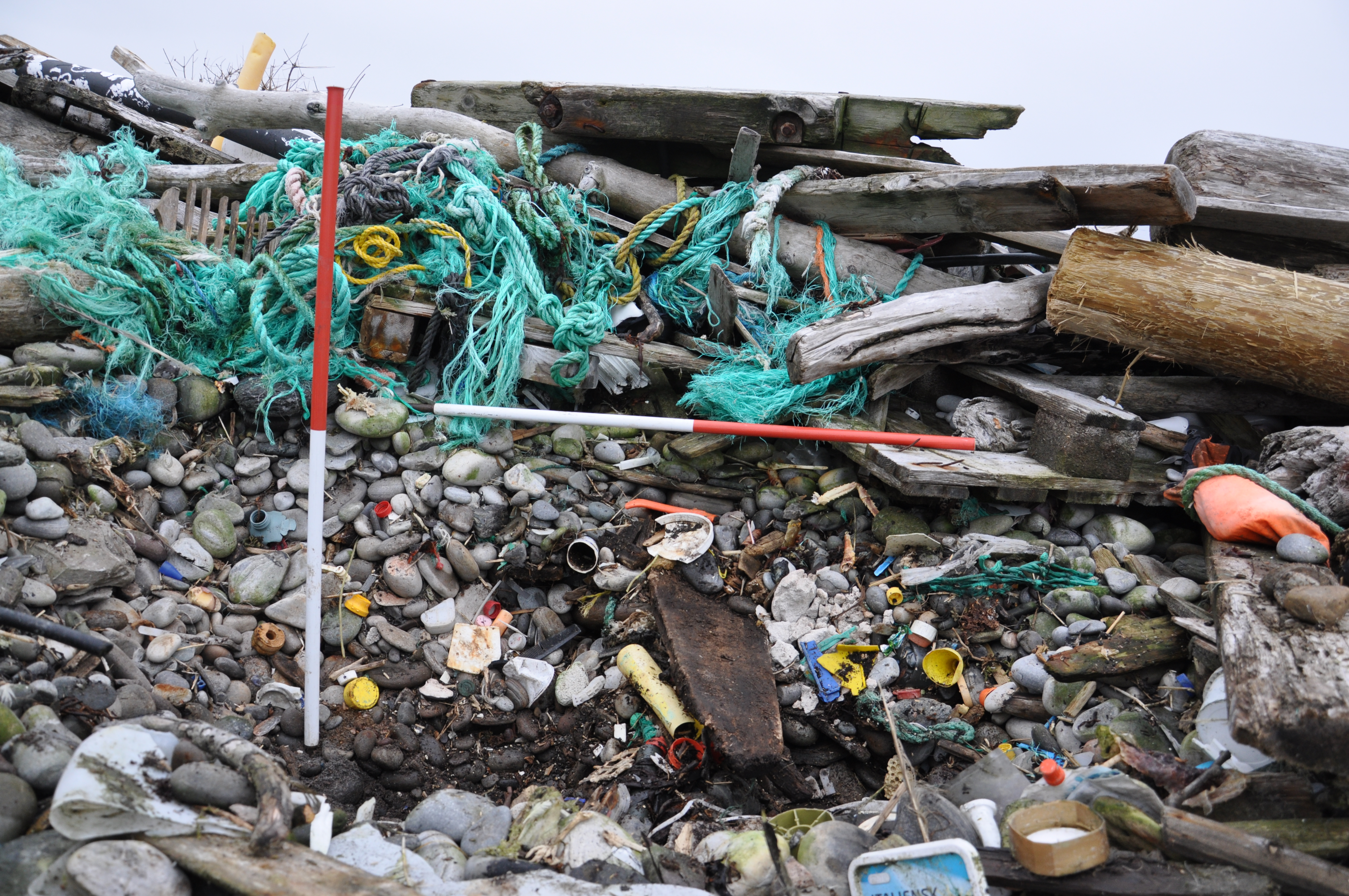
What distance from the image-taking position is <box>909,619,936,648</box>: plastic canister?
360 cm

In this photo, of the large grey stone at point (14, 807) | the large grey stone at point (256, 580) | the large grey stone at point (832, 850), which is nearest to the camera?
the large grey stone at point (14, 807)

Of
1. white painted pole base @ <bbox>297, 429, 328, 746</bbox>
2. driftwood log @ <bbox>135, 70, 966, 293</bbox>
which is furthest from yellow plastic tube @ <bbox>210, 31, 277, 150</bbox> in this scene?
white painted pole base @ <bbox>297, 429, 328, 746</bbox>

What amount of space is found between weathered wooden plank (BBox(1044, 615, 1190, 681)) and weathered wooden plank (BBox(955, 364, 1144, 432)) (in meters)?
0.89

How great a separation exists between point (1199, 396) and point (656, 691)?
2953 mm

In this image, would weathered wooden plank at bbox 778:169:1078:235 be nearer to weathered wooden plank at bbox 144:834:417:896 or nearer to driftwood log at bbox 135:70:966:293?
driftwood log at bbox 135:70:966:293

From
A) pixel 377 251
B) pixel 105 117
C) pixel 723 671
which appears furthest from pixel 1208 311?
pixel 105 117

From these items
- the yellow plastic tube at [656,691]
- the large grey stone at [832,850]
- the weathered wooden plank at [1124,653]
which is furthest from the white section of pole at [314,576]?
the weathered wooden plank at [1124,653]

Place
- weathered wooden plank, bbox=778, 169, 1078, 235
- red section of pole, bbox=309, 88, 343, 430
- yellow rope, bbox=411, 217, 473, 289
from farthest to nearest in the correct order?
yellow rope, bbox=411, 217, 473, 289
weathered wooden plank, bbox=778, 169, 1078, 235
red section of pole, bbox=309, 88, 343, 430

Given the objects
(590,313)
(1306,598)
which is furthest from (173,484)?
(1306,598)

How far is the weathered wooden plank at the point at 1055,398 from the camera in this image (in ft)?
12.5

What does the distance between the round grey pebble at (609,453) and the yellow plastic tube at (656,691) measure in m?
0.98

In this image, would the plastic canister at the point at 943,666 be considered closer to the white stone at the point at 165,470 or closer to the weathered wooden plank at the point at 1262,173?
the weathered wooden plank at the point at 1262,173

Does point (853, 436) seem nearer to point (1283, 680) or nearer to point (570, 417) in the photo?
point (570, 417)

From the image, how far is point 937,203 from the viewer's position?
459 cm
